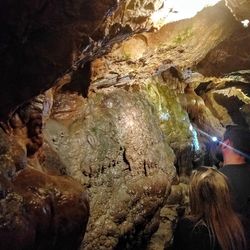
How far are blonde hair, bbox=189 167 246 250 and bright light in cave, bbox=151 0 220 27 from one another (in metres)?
1.89

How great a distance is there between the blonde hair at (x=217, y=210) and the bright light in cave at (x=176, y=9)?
1.89 metres

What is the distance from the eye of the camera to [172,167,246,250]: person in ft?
9.93

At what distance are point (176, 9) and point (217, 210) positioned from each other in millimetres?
2385

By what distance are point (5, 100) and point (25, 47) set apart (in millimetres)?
550

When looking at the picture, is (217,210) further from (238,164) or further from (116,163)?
(116,163)

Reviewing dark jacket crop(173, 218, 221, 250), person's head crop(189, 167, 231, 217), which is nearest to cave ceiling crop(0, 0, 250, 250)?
dark jacket crop(173, 218, 221, 250)

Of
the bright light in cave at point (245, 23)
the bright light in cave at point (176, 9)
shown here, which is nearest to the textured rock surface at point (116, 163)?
the bright light in cave at point (176, 9)

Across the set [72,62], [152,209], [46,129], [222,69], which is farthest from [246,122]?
[72,62]

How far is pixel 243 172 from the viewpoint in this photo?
418 centimetres

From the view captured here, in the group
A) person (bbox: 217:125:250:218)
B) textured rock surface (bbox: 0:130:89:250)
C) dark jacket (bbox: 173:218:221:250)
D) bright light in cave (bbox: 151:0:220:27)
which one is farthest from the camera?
bright light in cave (bbox: 151:0:220:27)

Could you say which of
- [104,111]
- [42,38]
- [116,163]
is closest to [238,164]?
[116,163]

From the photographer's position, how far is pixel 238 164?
4305 mm

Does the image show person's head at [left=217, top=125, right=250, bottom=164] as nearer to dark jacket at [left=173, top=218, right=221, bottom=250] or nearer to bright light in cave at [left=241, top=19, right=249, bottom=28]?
dark jacket at [left=173, top=218, right=221, bottom=250]

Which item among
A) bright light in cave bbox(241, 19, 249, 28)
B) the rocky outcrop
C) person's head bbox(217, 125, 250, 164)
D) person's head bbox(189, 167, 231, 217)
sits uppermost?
bright light in cave bbox(241, 19, 249, 28)
